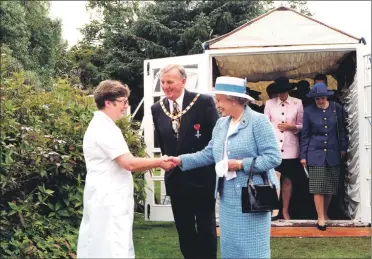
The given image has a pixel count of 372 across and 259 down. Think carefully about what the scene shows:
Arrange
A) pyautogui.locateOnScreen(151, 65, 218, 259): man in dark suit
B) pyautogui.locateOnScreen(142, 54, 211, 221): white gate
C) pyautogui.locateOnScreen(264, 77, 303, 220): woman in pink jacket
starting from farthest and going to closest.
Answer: pyautogui.locateOnScreen(142, 54, 211, 221): white gate → pyautogui.locateOnScreen(264, 77, 303, 220): woman in pink jacket → pyautogui.locateOnScreen(151, 65, 218, 259): man in dark suit

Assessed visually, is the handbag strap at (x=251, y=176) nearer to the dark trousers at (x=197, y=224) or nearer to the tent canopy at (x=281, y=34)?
the dark trousers at (x=197, y=224)

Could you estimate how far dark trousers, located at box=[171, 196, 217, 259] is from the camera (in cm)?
497

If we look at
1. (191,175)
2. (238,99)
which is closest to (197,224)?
(191,175)

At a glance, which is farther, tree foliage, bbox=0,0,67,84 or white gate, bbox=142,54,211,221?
tree foliage, bbox=0,0,67,84

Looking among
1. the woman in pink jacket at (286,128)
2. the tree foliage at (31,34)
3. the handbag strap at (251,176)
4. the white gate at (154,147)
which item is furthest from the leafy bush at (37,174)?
the tree foliage at (31,34)

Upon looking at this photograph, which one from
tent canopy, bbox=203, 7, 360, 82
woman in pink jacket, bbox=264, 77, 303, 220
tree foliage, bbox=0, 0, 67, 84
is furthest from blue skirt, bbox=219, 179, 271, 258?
tree foliage, bbox=0, 0, 67, 84

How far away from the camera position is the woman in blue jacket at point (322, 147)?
309 inches

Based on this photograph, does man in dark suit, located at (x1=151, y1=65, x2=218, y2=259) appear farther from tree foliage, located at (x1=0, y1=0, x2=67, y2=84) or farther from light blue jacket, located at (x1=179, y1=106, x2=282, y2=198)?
tree foliage, located at (x1=0, y1=0, x2=67, y2=84)

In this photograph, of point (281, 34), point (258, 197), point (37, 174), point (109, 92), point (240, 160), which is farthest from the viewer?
point (281, 34)

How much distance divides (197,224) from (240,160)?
1123mm

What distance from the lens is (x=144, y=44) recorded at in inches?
1174

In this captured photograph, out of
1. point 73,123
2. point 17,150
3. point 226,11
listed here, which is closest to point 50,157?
point 17,150

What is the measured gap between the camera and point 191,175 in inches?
196

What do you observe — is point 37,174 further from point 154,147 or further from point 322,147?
point 322,147
